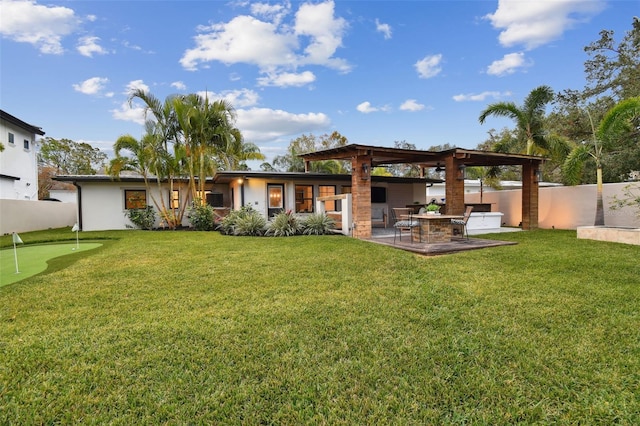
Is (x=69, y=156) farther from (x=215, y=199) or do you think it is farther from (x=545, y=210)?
(x=545, y=210)

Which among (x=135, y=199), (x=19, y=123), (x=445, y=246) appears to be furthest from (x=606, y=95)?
(x=19, y=123)

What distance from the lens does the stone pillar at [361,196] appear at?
980cm

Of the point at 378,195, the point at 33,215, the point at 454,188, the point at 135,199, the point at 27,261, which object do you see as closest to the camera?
→ the point at 27,261

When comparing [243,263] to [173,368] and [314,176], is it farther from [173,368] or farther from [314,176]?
[314,176]

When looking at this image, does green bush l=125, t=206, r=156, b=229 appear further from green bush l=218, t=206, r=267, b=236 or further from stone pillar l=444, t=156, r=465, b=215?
stone pillar l=444, t=156, r=465, b=215

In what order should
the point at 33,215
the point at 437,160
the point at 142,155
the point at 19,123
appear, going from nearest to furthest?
the point at 437,160, the point at 142,155, the point at 33,215, the point at 19,123

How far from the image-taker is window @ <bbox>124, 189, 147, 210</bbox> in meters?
15.9

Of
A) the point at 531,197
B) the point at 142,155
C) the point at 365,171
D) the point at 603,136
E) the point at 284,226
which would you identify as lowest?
the point at 284,226

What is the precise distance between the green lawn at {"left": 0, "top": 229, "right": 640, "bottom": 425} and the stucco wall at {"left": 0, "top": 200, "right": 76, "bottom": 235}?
1223 cm

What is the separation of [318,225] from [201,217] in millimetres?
5819

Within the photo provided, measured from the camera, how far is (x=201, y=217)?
14.3 m

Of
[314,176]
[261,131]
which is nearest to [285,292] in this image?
[314,176]

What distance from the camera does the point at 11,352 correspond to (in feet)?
10.1

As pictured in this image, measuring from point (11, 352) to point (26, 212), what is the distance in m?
16.9
